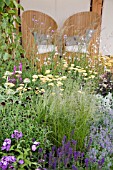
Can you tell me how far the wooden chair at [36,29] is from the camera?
3.59 metres

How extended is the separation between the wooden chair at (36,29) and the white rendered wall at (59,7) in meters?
0.23

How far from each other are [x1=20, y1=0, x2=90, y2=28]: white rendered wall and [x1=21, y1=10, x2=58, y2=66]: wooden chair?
0.23 meters

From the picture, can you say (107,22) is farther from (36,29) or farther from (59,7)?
(36,29)

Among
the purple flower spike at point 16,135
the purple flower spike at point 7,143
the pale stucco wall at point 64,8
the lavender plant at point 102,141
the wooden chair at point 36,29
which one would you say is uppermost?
the pale stucco wall at point 64,8

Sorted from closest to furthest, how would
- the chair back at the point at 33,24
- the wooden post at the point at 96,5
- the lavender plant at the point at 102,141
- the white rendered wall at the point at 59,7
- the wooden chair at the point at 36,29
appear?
the lavender plant at the point at 102,141 < the wooden chair at the point at 36,29 < the chair back at the point at 33,24 < the white rendered wall at the point at 59,7 < the wooden post at the point at 96,5

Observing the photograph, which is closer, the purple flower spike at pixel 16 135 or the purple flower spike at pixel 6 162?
the purple flower spike at pixel 6 162

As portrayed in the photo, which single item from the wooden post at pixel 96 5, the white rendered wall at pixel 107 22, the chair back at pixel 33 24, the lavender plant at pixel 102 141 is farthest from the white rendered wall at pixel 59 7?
the lavender plant at pixel 102 141

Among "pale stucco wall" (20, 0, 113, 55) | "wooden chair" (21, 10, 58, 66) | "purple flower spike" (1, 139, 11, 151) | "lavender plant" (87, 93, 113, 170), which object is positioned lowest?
"lavender plant" (87, 93, 113, 170)

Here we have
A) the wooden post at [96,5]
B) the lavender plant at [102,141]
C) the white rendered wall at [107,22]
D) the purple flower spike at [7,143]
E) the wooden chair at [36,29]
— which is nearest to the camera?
the purple flower spike at [7,143]

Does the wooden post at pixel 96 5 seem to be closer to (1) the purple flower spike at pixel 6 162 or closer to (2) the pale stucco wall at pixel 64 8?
(2) the pale stucco wall at pixel 64 8

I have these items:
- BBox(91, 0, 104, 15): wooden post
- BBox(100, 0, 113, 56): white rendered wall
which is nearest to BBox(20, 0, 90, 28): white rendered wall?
BBox(91, 0, 104, 15): wooden post

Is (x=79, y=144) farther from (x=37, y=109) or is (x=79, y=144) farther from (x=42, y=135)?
(x=37, y=109)

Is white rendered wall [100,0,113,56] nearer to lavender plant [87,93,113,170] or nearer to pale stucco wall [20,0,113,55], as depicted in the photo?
pale stucco wall [20,0,113,55]

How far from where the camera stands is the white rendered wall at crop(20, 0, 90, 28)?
15.8 ft
